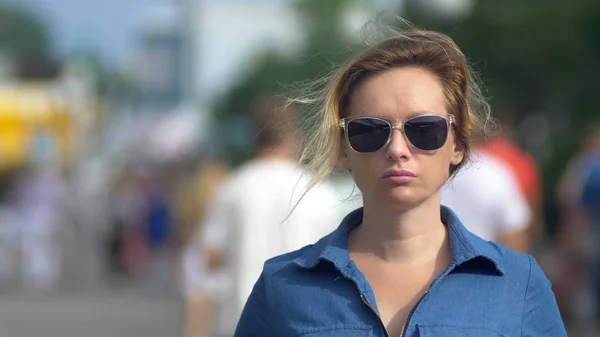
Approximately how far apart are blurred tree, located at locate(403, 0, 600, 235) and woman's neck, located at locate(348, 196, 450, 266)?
17.1 m

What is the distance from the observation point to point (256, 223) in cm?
662

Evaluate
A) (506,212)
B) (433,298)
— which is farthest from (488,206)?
(433,298)

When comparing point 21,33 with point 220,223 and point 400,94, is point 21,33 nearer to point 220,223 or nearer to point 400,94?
point 220,223

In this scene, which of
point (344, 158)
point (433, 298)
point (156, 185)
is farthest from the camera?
point (156, 185)

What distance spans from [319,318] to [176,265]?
984 inches

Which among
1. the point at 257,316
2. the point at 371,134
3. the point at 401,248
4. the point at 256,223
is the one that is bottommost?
the point at 256,223

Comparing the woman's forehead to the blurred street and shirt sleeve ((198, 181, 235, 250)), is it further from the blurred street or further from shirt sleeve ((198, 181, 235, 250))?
the blurred street

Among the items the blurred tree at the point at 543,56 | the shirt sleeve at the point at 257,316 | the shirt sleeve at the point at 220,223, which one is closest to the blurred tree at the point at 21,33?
the blurred tree at the point at 543,56

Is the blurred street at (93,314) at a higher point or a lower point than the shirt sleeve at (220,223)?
lower

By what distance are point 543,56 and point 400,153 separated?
825 inches

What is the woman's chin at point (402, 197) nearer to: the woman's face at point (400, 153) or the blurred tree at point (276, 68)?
the woman's face at point (400, 153)

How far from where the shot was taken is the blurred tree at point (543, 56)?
2230 centimetres

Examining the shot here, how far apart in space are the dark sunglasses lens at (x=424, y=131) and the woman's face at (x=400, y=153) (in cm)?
1

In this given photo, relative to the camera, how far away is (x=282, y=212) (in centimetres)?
664
